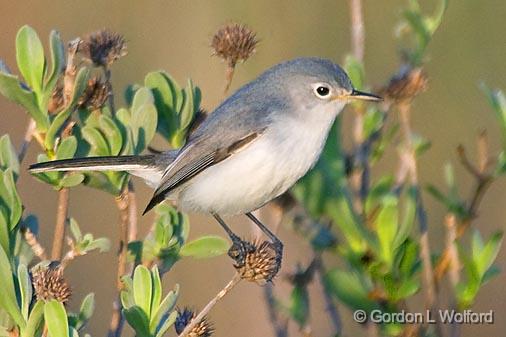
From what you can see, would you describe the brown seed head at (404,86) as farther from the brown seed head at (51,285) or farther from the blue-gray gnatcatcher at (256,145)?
the brown seed head at (51,285)

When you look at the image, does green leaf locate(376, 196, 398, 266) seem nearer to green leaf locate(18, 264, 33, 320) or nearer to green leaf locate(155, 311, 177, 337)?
green leaf locate(155, 311, 177, 337)

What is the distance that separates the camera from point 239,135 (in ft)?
9.82

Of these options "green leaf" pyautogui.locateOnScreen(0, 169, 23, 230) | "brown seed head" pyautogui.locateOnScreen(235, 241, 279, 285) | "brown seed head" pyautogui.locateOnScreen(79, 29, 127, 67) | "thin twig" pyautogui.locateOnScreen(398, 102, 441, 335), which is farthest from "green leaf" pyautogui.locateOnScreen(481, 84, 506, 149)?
"green leaf" pyautogui.locateOnScreen(0, 169, 23, 230)

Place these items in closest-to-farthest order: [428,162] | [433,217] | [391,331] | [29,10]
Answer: [391,331]
[433,217]
[428,162]
[29,10]

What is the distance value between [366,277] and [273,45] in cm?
313

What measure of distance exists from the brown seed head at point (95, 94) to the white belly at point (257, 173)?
562mm

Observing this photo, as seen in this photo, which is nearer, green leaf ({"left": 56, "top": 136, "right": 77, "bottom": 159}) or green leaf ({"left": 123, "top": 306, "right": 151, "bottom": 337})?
green leaf ({"left": 123, "top": 306, "right": 151, "bottom": 337})

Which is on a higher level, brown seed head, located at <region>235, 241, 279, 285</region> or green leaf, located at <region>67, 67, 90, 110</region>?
green leaf, located at <region>67, 67, 90, 110</region>

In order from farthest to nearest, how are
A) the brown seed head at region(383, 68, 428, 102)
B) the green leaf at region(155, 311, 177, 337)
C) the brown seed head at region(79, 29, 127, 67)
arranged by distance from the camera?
1. the brown seed head at region(79, 29, 127, 67)
2. the brown seed head at region(383, 68, 428, 102)
3. the green leaf at region(155, 311, 177, 337)

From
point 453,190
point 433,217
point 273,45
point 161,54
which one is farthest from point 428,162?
point 453,190

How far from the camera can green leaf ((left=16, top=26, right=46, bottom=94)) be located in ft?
7.55

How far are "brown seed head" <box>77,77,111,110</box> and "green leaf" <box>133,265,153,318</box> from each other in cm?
64

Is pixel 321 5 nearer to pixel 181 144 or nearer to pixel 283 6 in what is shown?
pixel 283 6

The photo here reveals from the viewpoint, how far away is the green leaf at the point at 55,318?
6.14 ft
